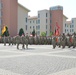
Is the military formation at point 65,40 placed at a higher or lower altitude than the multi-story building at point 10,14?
lower

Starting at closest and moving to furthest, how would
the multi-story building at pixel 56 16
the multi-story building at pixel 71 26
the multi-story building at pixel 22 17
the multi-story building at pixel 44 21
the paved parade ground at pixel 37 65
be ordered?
the paved parade ground at pixel 37 65, the multi-story building at pixel 22 17, the multi-story building at pixel 56 16, the multi-story building at pixel 44 21, the multi-story building at pixel 71 26

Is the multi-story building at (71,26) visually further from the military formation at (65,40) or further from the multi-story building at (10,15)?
the military formation at (65,40)

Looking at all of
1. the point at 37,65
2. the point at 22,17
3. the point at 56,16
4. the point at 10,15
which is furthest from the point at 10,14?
the point at 37,65

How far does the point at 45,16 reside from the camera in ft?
318

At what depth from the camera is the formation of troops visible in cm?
2329

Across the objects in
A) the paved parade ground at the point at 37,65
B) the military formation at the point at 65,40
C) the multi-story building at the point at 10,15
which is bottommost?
the paved parade ground at the point at 37,65

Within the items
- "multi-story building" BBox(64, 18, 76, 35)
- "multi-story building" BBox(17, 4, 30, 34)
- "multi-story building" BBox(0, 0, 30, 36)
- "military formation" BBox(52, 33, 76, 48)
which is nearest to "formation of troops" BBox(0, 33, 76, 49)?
"military formation" BBox(52, 33, 76, 48)

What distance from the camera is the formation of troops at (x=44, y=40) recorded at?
2329cm

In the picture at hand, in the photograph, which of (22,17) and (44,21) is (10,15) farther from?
(44,21)

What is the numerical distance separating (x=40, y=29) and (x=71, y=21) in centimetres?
3217

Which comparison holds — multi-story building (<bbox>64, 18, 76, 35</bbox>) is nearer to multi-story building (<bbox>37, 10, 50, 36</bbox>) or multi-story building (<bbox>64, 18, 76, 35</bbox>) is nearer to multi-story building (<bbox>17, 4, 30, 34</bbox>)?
multi-story building (<bbox>37, 10, 50, 36</bbox>)

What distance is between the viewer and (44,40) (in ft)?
116

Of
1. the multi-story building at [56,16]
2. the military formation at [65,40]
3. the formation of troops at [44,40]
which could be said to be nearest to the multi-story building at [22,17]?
the multi-story building at [56,16]

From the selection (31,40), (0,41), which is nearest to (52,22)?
(0,41)
